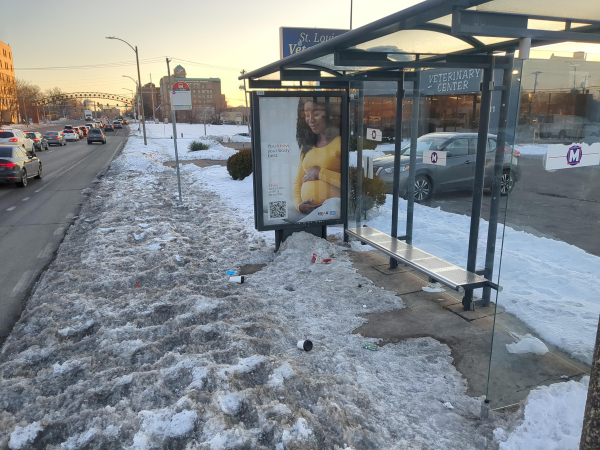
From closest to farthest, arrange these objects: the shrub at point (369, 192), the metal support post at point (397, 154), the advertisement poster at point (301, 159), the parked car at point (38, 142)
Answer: the metal support post at point (397, 154), the advertisement poster at point (301, 159), the shrub at point (369, 192), the parked car at point (38, 142)

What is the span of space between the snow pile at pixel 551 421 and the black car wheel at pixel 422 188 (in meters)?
3.93

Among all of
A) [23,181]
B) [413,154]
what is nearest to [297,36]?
[413,154]

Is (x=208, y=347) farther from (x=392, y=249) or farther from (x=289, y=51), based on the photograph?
(x=289, y=51)

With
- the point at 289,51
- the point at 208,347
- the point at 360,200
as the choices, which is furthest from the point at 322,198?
the point at 289,51

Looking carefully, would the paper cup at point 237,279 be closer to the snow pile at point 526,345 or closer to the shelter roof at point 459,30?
the shelter roof at point 459,30

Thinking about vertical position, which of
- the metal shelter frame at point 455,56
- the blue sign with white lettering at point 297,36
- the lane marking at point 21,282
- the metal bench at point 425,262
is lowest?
the lane marking at point 21,282

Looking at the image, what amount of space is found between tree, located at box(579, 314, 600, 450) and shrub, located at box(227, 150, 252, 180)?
1372 cm

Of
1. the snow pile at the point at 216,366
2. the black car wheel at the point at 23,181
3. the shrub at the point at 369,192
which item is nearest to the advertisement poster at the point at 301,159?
the shrub at the point at 369,192

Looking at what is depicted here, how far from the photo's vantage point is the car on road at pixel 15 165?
50.2 feet

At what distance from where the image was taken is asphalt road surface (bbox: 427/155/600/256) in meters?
3.11

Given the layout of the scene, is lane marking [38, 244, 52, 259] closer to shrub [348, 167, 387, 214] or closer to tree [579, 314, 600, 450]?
shrub [348, 167, 387, 214]

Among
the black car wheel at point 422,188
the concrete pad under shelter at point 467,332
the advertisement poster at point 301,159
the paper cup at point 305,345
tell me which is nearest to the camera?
the concrete pad under shelter at point 467,332

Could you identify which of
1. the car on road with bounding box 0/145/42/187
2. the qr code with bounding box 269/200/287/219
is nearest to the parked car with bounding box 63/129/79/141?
the car on road with bounding box 0/145/42/187

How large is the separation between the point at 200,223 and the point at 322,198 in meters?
3.53
